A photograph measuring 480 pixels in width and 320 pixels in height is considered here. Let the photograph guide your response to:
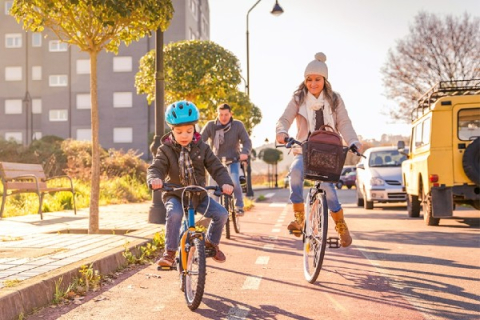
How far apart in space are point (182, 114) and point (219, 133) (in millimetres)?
5240

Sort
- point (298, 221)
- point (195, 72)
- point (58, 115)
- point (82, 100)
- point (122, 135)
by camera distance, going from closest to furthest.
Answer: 1. point (298, 221)
2. point (195, 72)
3. point (122, 135)
4. point (82, 100)
5. point (58, 115)

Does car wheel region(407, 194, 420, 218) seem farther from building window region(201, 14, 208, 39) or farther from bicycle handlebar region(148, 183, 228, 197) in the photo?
building window region(201, 14, 208, 39)

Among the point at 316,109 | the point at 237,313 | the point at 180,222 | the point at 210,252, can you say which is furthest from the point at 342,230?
the point at 237,313

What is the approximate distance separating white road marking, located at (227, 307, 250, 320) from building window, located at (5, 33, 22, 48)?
62344mm

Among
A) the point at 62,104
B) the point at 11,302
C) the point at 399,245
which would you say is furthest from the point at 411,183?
the point at 62,104

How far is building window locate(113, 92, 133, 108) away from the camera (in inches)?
2293

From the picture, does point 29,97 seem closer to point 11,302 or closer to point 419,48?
point 419,48

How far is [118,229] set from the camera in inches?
392

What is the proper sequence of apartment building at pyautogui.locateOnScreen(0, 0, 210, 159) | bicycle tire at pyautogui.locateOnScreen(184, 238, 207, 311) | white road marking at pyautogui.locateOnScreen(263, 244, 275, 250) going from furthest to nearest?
apartment building at pyautogui.locateOnScreen(0, 0, 210, 159)
white road marking at pyautogui.locateOnScreen(263, 244, 275, 250)
bicycle tire at pyautogui.locateOnScreen(184, 238, 207, 311)

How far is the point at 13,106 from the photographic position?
205 ft

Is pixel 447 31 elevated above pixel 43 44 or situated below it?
below

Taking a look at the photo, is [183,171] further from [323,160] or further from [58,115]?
[58,115]

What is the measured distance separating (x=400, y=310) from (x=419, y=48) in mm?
32794

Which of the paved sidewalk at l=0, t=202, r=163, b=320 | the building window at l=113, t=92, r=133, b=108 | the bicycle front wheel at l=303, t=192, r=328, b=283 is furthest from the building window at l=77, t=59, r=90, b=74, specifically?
the bicycle front wheel at l=303, t=192, r=328, b=283
